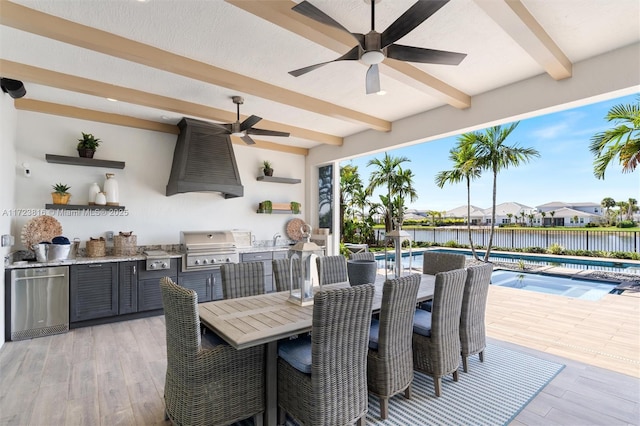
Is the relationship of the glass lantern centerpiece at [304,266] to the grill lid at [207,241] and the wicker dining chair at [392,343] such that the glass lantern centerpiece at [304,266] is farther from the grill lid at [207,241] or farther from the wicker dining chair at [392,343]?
the grill lid at [207,241]

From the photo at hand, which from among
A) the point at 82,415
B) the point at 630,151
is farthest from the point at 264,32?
the point at 630,151

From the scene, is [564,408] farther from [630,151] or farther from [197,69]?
[197,69]

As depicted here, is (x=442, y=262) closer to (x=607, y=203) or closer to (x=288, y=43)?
(x=288, y=43)

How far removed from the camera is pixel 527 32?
2.29 meters

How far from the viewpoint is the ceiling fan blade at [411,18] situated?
1616 mm

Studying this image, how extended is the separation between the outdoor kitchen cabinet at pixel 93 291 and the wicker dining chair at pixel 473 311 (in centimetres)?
409

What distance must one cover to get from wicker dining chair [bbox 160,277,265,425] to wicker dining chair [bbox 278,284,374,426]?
0.75 ft

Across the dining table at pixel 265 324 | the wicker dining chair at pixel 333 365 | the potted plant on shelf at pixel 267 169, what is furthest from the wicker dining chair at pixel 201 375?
the potted plant on shelf at pixel 267 169

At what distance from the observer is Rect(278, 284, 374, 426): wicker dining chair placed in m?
1.71

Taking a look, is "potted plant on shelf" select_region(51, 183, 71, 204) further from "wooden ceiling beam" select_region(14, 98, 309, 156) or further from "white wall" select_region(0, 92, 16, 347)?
"wooden ceiling beam" select_region(14, 98, 309, 156)

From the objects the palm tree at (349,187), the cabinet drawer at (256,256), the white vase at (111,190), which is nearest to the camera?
the white vase at (111,190)

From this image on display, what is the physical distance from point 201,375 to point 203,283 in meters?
3.12

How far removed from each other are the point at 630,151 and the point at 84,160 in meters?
6.57

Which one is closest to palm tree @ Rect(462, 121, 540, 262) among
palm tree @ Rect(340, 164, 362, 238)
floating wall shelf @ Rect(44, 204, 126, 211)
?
palm tree @ Rect(340, 164, 362, 238)
